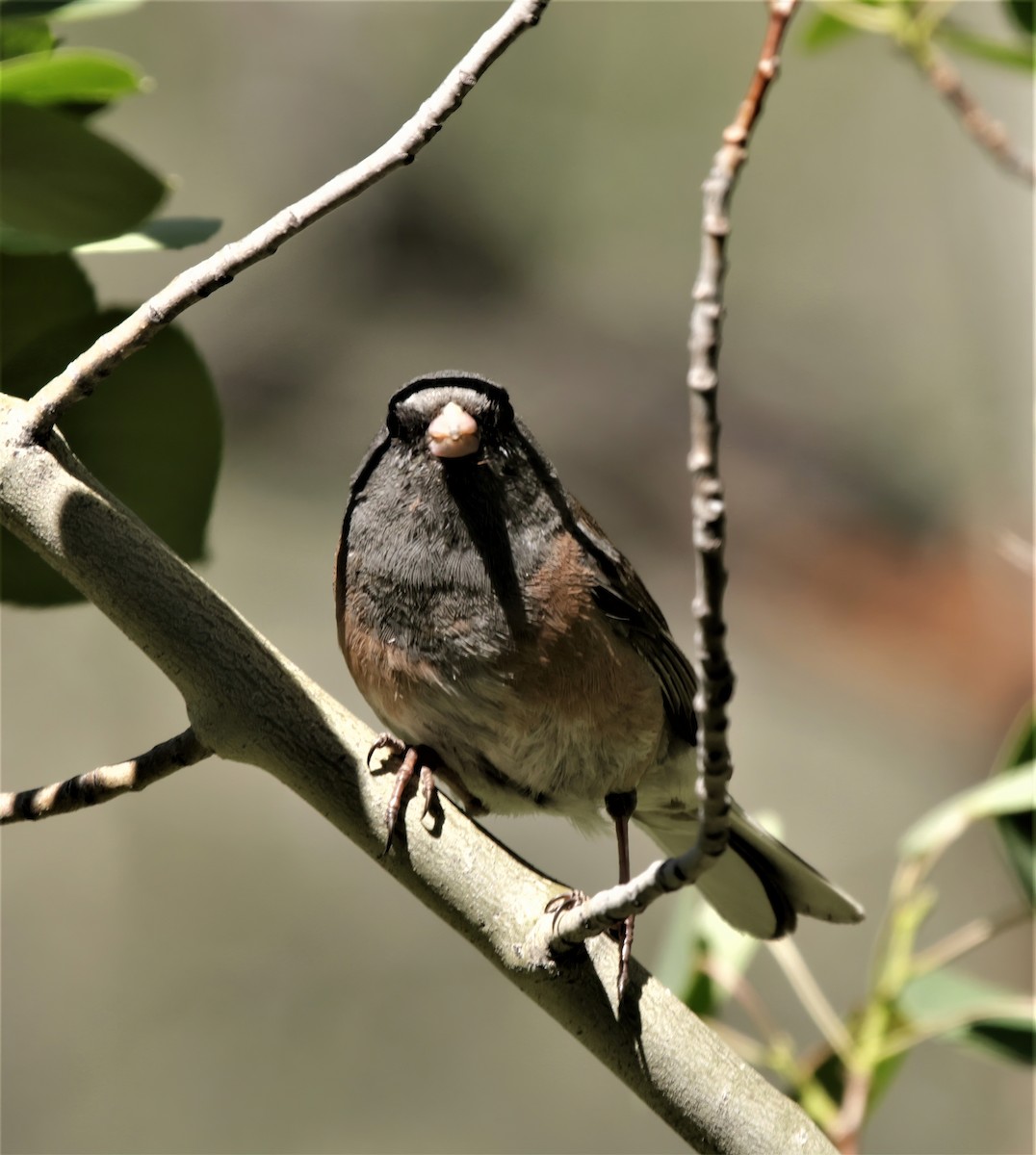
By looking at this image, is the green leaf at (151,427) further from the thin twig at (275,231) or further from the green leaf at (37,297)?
the thin twig at (275,231)

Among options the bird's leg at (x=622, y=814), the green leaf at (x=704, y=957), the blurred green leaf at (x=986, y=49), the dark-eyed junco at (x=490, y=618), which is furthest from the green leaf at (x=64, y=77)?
the green leaf at (x=704, y=957)

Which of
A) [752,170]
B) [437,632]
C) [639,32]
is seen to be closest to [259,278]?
[639,32]

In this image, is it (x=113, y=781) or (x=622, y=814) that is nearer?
(x=113, y=781)

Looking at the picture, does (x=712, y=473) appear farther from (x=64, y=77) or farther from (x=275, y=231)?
(x=64, y=77)

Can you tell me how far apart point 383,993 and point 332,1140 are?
502 mm

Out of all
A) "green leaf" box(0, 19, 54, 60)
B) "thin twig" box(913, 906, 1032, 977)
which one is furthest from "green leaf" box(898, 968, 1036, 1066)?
"green leaf" box(0, 19, 54, 60)

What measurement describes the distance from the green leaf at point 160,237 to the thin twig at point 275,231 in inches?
7.4

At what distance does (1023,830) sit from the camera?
174cm

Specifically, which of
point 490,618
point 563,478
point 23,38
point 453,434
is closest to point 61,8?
point 23,38

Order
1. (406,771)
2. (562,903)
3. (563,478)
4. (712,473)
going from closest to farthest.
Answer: (712,473), (562,903), (406,771), (563,478)

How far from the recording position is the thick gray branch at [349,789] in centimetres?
109

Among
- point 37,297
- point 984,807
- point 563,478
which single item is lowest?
point 563,478

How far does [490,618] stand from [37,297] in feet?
2.07

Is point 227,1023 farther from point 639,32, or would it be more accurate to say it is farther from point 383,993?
point 639,32
